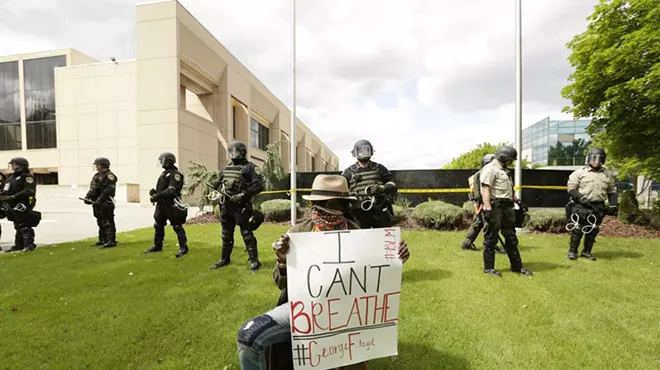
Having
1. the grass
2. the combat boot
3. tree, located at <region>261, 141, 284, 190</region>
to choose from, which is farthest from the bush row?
tree, located at <region>261, 141, 284, 190</region>

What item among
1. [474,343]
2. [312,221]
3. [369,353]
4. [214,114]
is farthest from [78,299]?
[214,114]

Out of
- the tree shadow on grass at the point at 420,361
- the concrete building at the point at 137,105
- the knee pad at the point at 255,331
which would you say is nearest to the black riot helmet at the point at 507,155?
the tree shadow on grass at the point at 420,361

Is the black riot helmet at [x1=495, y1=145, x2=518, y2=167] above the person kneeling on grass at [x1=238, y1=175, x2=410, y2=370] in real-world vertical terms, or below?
above

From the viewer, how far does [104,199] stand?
7.93m

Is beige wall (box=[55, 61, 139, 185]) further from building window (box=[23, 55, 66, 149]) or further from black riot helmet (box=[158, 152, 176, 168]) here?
black riot helmet (box=[158, 152, 176, 168])

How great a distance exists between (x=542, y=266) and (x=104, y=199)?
9408 millimetres

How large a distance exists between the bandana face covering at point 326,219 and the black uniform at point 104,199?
7.29m

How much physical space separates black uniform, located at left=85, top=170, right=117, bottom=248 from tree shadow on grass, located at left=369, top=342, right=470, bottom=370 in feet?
24.9

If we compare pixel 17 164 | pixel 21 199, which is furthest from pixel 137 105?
pixel 21 199

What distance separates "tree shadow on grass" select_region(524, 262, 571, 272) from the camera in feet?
18.9

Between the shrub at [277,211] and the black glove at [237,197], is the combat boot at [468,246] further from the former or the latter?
the shrub at [277,211]

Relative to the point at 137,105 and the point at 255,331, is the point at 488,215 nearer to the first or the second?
the point at 255,331

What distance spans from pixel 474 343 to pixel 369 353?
147 centimetres

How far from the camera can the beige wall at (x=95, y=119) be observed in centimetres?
2595
